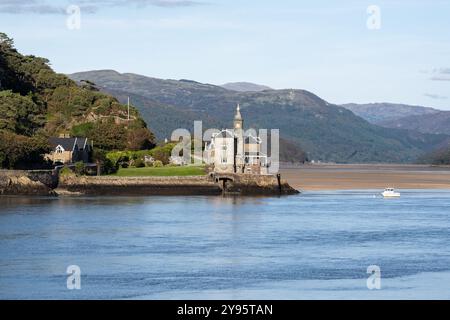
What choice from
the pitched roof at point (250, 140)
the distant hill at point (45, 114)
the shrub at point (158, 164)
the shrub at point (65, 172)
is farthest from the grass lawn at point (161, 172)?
the distant hill at point (45, 114)

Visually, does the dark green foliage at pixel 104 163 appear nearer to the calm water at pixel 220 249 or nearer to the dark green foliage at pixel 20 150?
the dark green foliage at pixel 20 150

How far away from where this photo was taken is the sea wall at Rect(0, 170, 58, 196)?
279 ft

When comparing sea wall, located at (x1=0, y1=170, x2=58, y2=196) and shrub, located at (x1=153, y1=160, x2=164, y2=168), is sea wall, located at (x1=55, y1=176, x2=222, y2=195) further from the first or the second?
shrub, located at (x1=153, y1=160, x2=164, y2=168)

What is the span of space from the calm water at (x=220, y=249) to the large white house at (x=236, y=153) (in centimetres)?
1422

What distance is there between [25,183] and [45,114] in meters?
39.4

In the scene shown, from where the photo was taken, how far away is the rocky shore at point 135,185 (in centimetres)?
8575

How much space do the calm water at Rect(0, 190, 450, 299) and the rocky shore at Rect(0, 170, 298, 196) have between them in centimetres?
666

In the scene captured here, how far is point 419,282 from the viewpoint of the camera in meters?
40.8

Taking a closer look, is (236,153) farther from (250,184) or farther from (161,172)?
(161,172)

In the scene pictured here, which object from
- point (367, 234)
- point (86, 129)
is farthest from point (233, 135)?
point (367, 234)

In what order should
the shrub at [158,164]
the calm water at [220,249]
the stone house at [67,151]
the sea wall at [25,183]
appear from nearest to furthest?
the calm water at [220,249], the sea wall at [25,183], the stone house at [67,151], the shrub at [158,164]

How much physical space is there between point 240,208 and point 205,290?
37.1 meters

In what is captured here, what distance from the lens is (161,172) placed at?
93.9 metres
